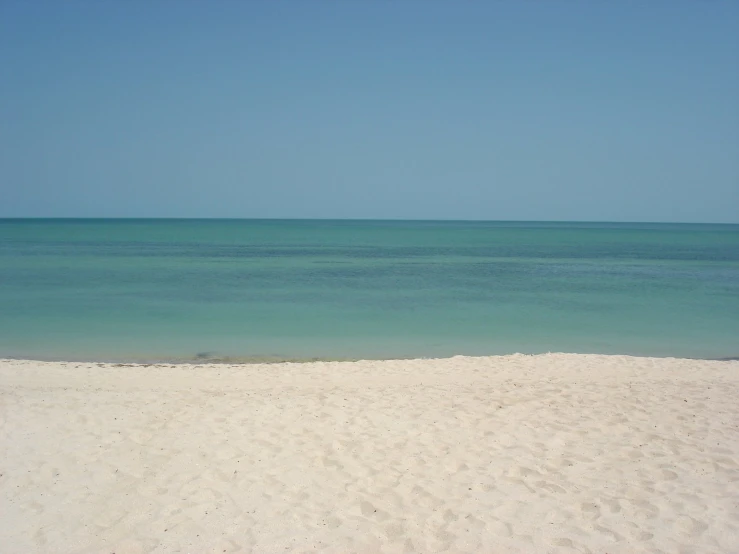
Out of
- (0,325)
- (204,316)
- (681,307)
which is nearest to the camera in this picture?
(0,325)

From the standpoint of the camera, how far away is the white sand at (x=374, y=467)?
496 cm

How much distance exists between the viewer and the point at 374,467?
20.4 ft

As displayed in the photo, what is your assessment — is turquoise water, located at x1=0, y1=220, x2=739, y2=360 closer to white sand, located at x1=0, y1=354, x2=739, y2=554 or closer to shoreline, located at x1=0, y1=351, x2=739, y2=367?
shoreline, located at x1=0, y1=351, x2=739, y2=367

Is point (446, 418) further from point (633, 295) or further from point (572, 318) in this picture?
point (633, 295)

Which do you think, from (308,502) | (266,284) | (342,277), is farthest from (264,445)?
(342,277)

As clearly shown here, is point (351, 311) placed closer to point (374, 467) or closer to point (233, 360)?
point (233, 360)

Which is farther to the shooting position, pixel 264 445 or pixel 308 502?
pixel 264 445

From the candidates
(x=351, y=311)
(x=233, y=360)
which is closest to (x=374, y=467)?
(x=233, y=360)

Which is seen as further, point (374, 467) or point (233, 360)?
point (233, 360)

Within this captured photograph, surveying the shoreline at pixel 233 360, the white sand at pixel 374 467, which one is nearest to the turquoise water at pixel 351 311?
the shoreline at pixel 233 360

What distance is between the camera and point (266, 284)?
28797 millimetres

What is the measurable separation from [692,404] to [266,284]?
22395mm

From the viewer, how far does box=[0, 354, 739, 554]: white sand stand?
16.3 ft

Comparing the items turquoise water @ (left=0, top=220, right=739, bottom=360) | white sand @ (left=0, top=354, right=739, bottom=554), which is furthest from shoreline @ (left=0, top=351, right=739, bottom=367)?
white sand @ (left=0, top=354, right=739, bottom=554)
